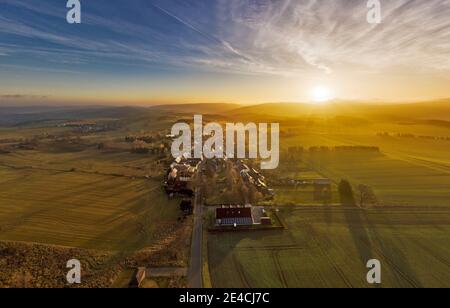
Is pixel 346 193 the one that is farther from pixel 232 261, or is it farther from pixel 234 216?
pixel 232 261

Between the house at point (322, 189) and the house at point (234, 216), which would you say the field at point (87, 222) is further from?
the house at point (322, 189)

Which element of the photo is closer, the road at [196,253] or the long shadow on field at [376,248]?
the road at [196,253]

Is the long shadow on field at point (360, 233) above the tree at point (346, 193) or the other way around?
the other way around
